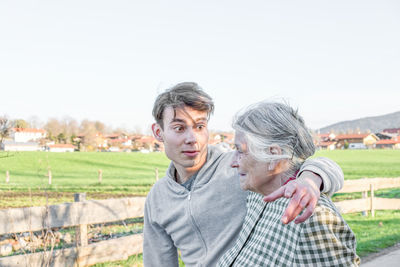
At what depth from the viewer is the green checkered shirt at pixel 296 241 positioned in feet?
4.32

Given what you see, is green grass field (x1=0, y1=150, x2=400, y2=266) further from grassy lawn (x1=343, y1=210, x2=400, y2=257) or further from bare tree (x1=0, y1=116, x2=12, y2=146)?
bare tree (x1=0, y1=116, x2=12, y2=146)

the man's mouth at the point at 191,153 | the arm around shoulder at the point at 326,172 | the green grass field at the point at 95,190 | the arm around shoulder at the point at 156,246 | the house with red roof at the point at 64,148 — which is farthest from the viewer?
the house with red roof at the point at 64,148

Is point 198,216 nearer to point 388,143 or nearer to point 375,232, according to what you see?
point 375,232

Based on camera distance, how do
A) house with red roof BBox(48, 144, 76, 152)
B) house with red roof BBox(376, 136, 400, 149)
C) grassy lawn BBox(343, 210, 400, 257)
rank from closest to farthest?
grassy lawn BBox(343, 210, 400, 257) → house with red roof BBox(48, 144, 76, 152) → house with red roof BBox(376, 136, 400, 149)

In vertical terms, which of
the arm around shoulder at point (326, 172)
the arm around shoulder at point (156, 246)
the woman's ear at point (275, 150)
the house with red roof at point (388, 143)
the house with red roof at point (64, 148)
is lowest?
the house with red roof at point (388, 143)

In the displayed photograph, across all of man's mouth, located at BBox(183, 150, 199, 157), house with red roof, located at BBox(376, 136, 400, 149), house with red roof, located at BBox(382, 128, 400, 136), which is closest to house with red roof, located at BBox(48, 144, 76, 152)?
house with red roof, located at BBox(376, 136, 400, 149)

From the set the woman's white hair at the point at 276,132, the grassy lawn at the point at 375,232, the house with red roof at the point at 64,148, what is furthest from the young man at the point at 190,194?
the house with red roof at the point at 64,148

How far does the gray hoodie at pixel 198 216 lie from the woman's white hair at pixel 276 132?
548 millimetres

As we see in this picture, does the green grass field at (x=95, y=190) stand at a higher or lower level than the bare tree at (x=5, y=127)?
lower

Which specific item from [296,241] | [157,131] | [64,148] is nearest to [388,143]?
A: [64,148]

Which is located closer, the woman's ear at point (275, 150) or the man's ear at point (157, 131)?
the woman's ear at point (275, 150)

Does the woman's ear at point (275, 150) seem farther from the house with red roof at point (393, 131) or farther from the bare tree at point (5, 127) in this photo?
the house with red roof at point (393, 131)

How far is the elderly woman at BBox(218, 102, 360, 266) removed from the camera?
1324 mm

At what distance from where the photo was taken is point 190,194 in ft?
7.32
